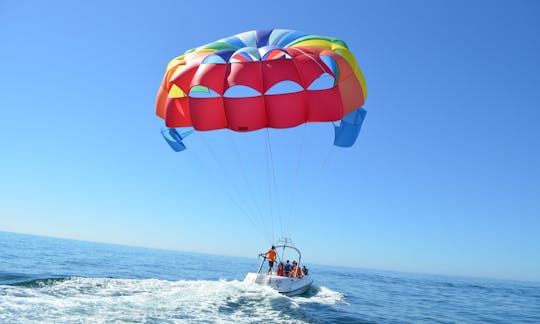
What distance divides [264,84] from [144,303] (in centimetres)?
769

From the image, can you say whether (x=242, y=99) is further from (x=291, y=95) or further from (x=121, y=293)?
(x=121, y=293)

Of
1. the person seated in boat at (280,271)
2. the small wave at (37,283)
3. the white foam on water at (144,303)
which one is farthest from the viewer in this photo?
the person seated in boat at (280,271)

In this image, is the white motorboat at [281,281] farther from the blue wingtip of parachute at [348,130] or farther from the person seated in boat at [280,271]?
the blue wingtip of parachute at [348,130]

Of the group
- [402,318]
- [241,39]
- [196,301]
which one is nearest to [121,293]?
[196,301]

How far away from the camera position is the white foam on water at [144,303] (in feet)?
31.2

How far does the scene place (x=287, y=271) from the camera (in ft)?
58.3

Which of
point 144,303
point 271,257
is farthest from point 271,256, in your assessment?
point 144,303

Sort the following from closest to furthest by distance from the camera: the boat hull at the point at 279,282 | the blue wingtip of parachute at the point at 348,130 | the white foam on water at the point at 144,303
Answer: the white foam on water at the point at 144,303, the blue wingtip of parachute at the point at 348,130, the boat hull at the point at 279,282

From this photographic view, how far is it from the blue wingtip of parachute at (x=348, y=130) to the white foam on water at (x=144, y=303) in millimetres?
5977

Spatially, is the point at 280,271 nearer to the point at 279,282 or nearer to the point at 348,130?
the point at 279,282

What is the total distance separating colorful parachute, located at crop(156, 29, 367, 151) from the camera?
11664mm

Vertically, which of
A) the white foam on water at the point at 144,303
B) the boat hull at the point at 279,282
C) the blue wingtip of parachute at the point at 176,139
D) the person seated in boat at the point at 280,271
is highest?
the blue wingtip of parachute at the point at 176,139

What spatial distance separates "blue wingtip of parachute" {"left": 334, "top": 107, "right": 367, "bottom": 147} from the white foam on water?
5977 mm

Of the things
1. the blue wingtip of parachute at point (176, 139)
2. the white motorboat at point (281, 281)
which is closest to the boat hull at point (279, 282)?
the white motorboat at point (281, 281)
